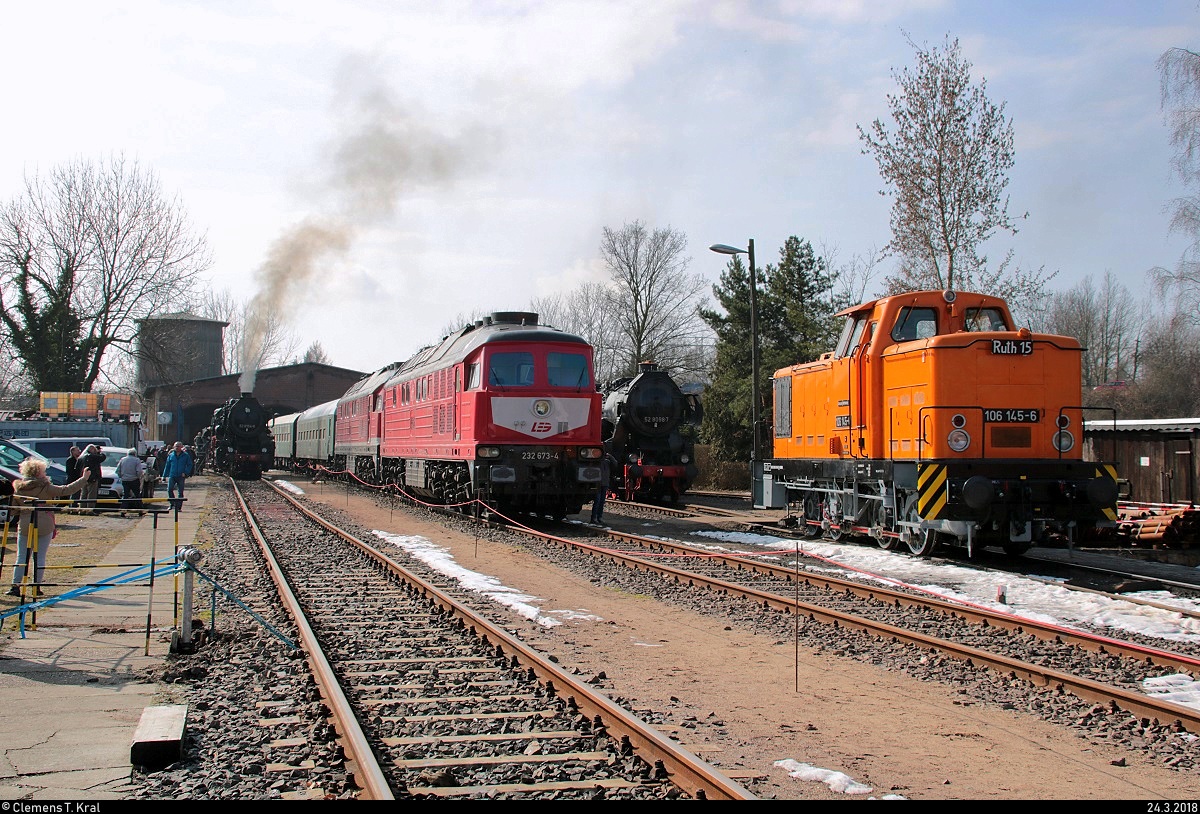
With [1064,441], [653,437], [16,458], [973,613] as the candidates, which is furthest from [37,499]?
[653,437]

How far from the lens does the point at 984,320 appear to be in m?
13.9

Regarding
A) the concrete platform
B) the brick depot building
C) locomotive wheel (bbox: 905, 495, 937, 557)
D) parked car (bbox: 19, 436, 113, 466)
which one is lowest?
the concrete platform

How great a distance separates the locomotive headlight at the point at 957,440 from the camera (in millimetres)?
12445

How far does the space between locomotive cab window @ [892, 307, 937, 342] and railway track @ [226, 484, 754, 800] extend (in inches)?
289

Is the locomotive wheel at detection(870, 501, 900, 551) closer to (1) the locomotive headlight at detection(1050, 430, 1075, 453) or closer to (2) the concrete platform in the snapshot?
(1) the locomotive headlight at detection(1050, 430, 1075, 453)

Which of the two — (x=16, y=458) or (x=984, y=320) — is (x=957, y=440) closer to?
(x=984, y=320)

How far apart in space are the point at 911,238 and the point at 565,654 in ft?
83.3

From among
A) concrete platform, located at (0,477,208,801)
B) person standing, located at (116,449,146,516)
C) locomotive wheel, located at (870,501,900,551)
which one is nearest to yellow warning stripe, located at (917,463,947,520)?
locomotive wheel, located at (870,501,900,551)

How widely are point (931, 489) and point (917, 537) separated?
149 cm

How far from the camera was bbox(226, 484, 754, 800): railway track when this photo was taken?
4.80 meters

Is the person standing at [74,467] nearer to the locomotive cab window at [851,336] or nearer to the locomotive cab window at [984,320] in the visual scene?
the locomotive cab window at [851,336]

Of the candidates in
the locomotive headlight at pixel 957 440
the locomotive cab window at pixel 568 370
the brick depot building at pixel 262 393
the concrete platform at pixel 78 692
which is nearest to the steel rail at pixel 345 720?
the concrete platform at pixel 78 692

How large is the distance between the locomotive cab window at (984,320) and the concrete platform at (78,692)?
10.9m

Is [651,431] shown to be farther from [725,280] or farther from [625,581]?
[725,280]
